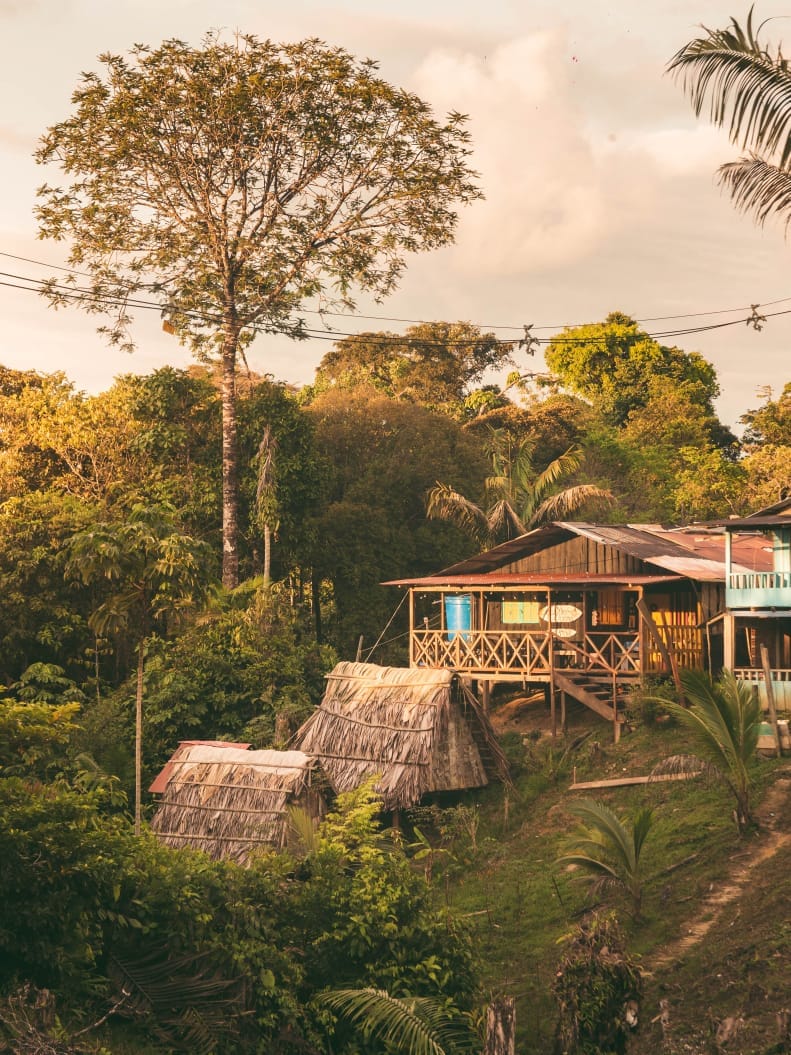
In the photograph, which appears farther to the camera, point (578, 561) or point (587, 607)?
point (587, 607)

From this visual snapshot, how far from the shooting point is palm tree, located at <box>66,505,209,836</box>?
17.6m

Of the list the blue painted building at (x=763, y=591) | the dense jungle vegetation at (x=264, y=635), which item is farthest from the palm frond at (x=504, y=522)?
the blue painted building at (x=763, y=591)

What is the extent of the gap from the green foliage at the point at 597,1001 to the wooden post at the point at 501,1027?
A: 54.0 inches

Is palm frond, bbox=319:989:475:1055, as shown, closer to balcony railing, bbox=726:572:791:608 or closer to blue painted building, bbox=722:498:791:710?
blue painted building, bbox=722:498:791:710

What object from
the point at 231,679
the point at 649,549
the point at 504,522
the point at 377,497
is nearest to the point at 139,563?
the point at 231,679

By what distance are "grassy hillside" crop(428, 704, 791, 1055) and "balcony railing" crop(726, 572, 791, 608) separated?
2.59m

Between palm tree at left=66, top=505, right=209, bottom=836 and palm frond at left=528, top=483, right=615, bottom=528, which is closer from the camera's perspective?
palm tree at left=66, top=505, right=209, bottom=836

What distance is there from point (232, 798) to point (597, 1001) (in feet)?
33.4

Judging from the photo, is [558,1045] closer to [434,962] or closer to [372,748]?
[434,962]

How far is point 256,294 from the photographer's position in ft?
104

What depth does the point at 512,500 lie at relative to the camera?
32.5 m

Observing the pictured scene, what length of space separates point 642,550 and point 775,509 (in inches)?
135

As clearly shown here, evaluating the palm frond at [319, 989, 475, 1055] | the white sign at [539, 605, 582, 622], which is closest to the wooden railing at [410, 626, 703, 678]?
the white sign at [539, 605, 582, 622]

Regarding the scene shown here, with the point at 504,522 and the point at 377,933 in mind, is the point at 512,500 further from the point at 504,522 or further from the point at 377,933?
the point at 377,933
